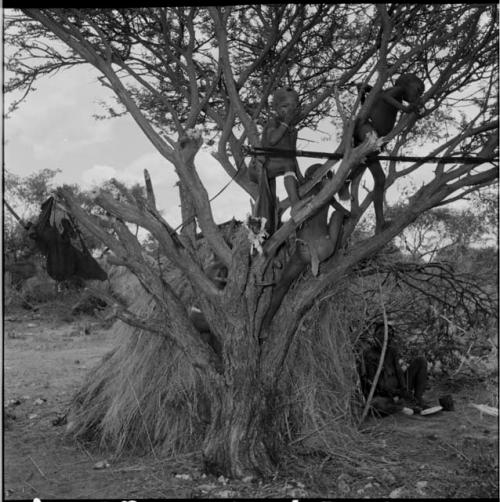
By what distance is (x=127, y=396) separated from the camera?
5.32 m

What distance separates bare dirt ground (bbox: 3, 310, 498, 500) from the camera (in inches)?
168

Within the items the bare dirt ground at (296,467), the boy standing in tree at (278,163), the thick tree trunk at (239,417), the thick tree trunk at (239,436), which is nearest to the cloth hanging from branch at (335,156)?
the boy standing in tree at (278,163)

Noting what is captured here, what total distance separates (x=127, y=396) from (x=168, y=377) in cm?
38

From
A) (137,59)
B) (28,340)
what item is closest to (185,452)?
(137,59)

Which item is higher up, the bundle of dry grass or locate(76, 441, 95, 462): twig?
the bundle of dry grass

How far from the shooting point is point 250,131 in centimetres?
561

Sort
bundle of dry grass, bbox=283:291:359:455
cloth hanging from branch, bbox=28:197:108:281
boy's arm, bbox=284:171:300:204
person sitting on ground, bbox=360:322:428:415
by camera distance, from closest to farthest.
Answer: boy's arm, bbox=284:171:300:204 → bundle of dry grass, bbox=283:291:359:455 → cloth hanging from branch, bbox=28:197:108:281 → person sitting on ground, bbox=360:322:428:415

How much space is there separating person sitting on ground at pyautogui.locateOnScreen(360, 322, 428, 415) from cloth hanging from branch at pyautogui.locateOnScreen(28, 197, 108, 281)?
9.26ft

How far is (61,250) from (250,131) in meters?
1.93

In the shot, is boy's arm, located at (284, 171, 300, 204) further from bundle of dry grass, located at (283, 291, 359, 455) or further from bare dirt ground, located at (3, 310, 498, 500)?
bare dirt ground, located at (3, 310, 498, 500)

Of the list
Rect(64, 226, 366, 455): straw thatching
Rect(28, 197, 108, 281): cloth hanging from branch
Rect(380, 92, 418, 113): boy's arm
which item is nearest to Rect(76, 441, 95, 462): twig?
Rect(64, 226, 366, 455): straw thatching

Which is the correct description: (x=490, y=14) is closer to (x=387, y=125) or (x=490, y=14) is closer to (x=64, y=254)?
(x=387, y=125)

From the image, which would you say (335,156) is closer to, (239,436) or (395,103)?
(395,103)

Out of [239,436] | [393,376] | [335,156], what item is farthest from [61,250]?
[393,376]
